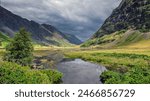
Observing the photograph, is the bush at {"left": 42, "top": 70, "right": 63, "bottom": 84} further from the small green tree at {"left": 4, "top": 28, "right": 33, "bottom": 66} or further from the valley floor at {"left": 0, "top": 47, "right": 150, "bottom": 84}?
the small green tree at {"left": 4, "top": 28, "right": 33, "bottom": 66}

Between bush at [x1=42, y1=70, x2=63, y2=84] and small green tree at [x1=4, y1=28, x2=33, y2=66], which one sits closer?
bush at [x1=42, y1=70, x2=63, y2=84]

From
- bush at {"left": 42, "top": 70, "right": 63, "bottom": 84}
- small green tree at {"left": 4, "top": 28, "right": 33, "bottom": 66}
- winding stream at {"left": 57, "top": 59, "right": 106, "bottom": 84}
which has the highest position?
small green tree at {"left": 4, "top": 28, "right": 33, "bottom": 66}

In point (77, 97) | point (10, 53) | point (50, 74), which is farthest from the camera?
point (10, 53)

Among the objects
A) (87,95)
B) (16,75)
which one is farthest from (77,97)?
(16,75)

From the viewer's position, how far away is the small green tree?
88625 mm

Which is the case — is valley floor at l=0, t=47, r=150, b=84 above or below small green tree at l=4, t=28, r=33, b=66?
below

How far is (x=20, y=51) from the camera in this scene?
89.6m

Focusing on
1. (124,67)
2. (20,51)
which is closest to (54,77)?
(20,51)

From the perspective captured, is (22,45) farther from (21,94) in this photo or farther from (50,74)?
(21,94)

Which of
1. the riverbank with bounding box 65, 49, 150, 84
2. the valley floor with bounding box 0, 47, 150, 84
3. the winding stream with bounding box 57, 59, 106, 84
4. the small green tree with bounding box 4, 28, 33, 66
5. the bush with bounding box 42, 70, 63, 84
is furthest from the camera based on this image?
the small green tree with bounding box 4, 28, 33, 66

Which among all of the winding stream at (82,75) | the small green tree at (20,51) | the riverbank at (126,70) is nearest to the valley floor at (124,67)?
the riverbank at (126,70)

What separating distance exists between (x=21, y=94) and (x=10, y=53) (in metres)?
80.2

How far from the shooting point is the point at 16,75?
41312 mm

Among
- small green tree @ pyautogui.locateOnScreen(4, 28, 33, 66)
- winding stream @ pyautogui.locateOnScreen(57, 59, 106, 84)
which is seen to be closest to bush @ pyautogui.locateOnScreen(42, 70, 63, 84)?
winding stream @ pyautogui.locateOnScreen(57, 59, 106, 84)
